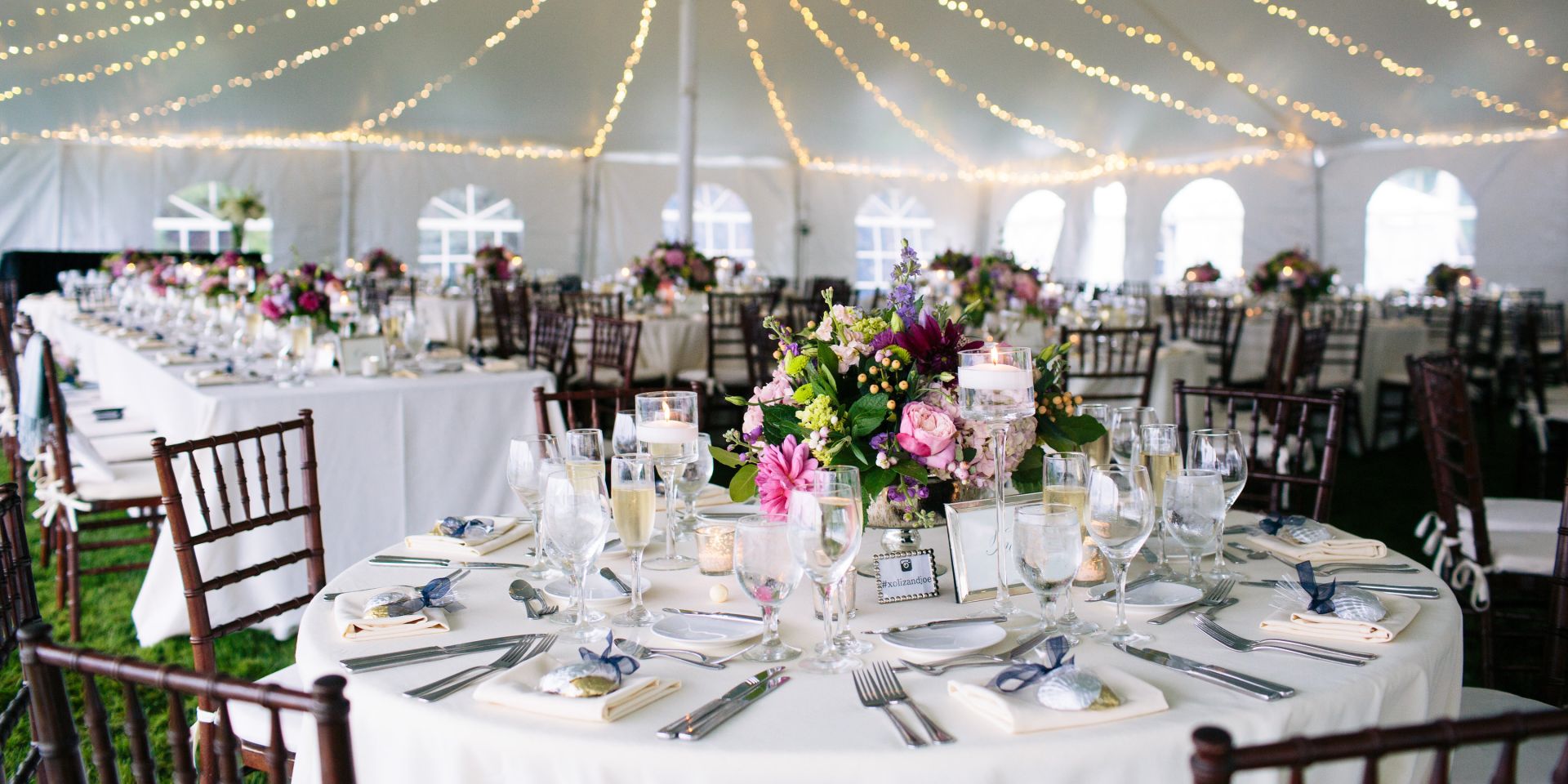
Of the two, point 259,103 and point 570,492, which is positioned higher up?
point 259,103

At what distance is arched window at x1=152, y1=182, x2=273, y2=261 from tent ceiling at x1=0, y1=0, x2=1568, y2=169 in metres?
1.05

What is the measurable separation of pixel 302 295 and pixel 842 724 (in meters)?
3.84

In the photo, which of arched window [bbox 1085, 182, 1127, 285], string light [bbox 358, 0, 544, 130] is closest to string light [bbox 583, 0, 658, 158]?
string light [bbox 358, 0, 544, 130]

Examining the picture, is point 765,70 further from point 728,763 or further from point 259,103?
point 728,763

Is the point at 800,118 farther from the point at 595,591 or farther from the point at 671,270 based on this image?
the point at 595,591

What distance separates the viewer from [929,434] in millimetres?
1572

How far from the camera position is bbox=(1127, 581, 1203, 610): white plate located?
1.53m

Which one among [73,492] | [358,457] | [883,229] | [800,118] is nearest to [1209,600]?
[358,457]

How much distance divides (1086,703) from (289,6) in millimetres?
9502

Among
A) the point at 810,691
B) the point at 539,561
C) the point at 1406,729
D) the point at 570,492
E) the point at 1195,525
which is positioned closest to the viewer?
the point at 1406,729

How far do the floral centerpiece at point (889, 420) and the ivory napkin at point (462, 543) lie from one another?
431 millimetres

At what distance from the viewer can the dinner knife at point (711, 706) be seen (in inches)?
44.3

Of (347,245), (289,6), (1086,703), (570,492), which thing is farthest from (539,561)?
(347,245)

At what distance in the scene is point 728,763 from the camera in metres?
1.07
